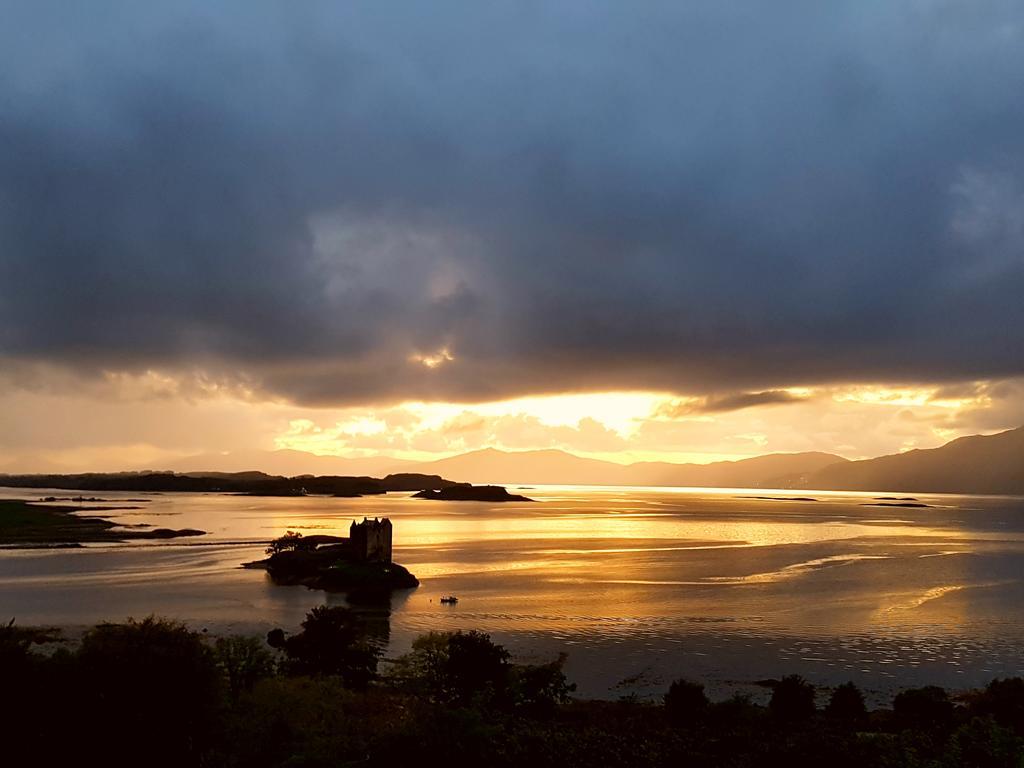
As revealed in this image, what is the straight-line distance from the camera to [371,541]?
75750 mm

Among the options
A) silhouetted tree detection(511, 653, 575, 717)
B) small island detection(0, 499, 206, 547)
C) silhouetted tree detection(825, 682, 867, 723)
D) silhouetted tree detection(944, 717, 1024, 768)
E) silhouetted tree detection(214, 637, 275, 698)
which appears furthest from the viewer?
small island detection(0, 499, 206, 547)

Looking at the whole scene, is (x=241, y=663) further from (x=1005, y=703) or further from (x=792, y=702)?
(x=1005, y=703)

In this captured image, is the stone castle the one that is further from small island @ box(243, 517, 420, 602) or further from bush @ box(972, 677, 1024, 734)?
bush @ box(972, 677, 1024, 734)

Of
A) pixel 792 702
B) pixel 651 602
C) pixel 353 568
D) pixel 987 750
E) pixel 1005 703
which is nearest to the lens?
pixel 987 750

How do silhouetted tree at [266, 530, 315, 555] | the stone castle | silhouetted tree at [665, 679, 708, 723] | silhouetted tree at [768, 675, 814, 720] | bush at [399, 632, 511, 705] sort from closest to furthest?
silhouetted tree at [665, 679, 708, 723]
silhouetted tree at [768, 675, 814, 720]
bush at [399, 632, 511, 705]
the stone castle
silhouetted tree at [266, 530, 315, 555]

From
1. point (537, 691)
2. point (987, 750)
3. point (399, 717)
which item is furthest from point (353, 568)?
point (987, 750)

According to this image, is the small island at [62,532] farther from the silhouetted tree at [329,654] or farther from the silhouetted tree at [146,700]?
the silhouetted tree at [146,700]

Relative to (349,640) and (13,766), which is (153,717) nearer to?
(13,766)

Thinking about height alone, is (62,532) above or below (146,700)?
below

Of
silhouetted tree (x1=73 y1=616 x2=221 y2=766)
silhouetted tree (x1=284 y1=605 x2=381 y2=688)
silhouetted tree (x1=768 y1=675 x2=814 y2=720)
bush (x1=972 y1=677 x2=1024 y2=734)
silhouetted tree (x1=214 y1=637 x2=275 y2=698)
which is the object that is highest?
silhouetted tree (x1=73 y1=616 x2=221 y2=766)

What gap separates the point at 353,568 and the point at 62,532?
226 ft

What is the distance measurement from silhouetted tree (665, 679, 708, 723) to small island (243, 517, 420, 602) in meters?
37.7

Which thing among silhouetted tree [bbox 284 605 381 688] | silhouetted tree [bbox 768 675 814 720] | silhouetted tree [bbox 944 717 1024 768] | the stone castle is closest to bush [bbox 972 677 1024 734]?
silhouetted tree [bbox 768 675 814 720]

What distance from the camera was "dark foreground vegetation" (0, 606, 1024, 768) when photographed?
1647cm
